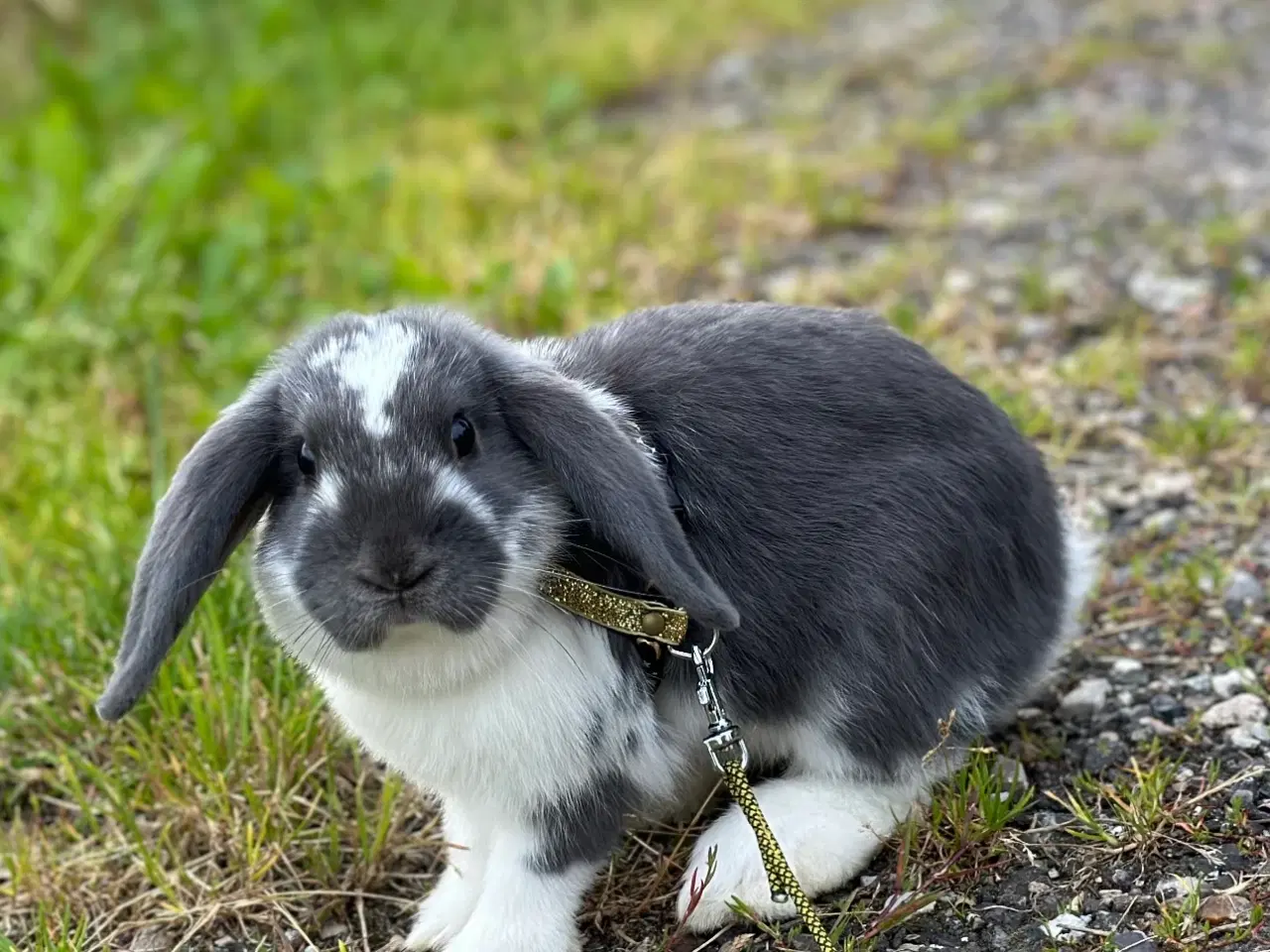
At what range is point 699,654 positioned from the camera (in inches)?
119

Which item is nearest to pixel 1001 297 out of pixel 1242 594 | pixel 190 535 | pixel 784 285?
pixel 784 285

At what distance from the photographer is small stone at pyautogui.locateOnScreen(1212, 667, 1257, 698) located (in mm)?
3544

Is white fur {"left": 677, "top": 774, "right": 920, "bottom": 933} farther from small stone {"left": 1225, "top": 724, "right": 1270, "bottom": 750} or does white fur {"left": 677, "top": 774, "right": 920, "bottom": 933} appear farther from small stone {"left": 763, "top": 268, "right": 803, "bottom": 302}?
small stone {"left": 763, "top": 268, "right": 803, "bottom": 302}

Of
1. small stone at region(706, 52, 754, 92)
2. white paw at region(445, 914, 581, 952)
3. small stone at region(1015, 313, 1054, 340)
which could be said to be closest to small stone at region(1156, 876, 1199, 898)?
white paw at region(445, 914, 581, 952)

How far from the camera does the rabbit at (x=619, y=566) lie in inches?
108

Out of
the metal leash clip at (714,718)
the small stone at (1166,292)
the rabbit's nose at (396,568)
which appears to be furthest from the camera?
the small stone at (1166,292)

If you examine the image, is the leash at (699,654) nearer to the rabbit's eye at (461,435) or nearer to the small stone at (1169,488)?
the rabbit's eye at (461,435)

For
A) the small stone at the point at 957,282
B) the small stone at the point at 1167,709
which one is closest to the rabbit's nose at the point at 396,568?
the small stone at the point at 1167,709

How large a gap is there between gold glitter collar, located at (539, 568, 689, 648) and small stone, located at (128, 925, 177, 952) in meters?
1.20

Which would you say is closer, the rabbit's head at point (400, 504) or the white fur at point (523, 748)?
the rabbit's head at point (400, 504)

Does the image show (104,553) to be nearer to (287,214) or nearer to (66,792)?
(66,792)

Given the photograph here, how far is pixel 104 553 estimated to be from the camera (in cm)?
427

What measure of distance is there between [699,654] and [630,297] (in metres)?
2.80

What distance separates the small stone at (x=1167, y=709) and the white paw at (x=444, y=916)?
5.19 ft
